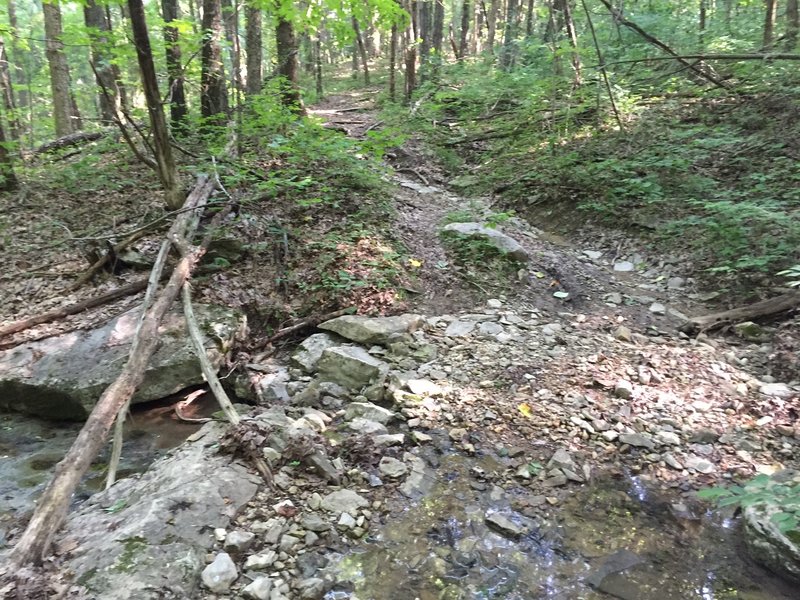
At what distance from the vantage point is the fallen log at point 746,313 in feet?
17.4

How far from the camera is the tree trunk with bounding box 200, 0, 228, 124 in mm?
8984

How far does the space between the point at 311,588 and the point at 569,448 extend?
221 centimetres

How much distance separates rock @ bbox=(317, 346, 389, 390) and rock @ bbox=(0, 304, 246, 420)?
1.21 m

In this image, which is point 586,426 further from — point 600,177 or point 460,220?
point 600,177

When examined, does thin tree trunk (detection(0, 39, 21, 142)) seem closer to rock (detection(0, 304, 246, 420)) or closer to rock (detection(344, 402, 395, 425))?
rock (detection(0, 304, 246, 420))

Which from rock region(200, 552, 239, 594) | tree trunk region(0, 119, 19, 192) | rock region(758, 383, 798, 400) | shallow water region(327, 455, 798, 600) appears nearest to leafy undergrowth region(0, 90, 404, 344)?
tree trunk region(0, 119, 19, 192)

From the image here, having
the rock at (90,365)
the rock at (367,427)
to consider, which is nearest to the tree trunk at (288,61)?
the rock at (90,365)

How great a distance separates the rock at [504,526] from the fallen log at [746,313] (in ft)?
11.6

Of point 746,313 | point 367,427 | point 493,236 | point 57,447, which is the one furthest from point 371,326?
point 746,313

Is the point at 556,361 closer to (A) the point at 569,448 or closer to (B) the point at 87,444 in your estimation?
(A) the point at 569,448

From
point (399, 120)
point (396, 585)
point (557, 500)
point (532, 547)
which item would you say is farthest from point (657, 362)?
point (399, 120)

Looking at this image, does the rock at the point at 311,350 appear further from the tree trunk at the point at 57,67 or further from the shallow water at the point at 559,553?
the tree trunk at the point at 57,67

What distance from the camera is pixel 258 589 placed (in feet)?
8.77

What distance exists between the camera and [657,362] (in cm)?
488
